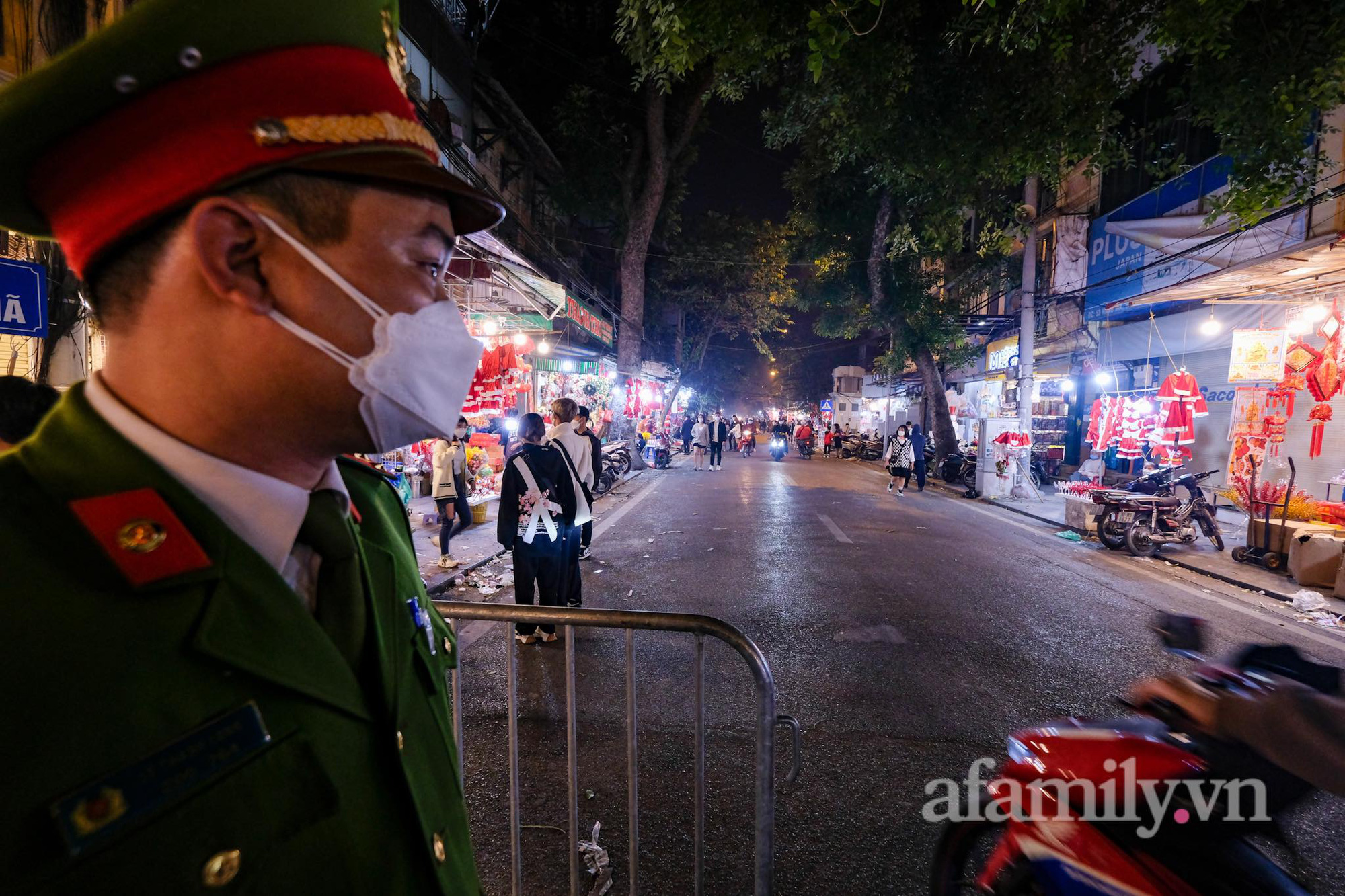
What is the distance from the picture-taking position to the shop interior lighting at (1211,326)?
1109cm

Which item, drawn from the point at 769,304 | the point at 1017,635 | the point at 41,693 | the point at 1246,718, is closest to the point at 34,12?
the point at 41,693

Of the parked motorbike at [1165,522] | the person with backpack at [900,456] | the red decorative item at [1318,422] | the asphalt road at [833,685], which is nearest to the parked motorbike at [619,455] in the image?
the asphalt road at [833,685]

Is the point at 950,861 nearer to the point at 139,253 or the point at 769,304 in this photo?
the point at 139,253

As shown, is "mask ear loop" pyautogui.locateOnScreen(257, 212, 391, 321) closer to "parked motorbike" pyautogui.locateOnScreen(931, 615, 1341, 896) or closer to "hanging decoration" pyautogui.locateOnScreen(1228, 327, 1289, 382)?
"parked motorbike" pyautogui.locateOnScreen(931, 615, 1341, 896)

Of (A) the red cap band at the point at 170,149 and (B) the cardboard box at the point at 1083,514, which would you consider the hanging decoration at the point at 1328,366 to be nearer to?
(B) the cardboard box at the point at 1083,514

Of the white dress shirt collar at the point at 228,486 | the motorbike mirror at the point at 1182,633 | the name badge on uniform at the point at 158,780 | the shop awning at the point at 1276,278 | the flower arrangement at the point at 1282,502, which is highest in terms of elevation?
the shop awning at the point at 1276,278

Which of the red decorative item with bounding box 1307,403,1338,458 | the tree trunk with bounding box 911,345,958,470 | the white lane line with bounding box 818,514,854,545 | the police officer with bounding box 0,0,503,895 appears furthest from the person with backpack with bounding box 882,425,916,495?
the police officer with bounding box 0,0,503,895

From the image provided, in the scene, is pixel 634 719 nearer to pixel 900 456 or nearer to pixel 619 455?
pixel 900 456

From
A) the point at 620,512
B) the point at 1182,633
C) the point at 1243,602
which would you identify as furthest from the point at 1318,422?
the point at 620,512

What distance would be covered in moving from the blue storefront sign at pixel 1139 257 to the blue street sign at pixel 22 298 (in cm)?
1300

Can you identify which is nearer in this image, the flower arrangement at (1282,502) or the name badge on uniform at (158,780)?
the name badge on uniform at (158,780)

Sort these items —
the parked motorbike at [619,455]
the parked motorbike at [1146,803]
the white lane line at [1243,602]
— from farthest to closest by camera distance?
1. the parked motorbike at [619,455]
2. the white lane line at [1243,602]
3. the parked motorbike at [1146,803]

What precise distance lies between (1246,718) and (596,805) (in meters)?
2.63

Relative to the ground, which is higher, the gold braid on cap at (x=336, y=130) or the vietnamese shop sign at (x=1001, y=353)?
the vietnamese shop sign at (x=1001, y=353)
